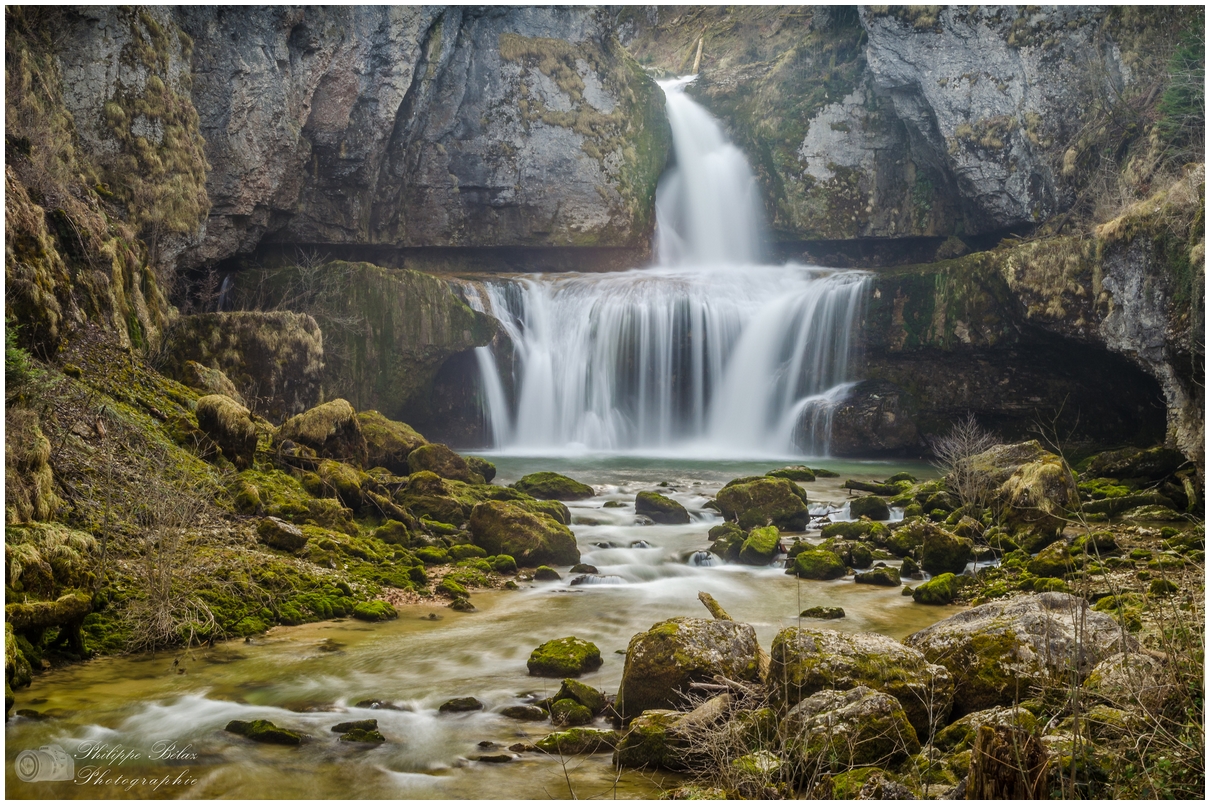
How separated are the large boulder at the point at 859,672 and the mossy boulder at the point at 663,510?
9.64 m

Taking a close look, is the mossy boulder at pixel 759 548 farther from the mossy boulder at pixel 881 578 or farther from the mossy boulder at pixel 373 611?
the mossy boulder at pixel 373 611

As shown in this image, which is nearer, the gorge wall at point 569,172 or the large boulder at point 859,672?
the large boulder at point 859,672

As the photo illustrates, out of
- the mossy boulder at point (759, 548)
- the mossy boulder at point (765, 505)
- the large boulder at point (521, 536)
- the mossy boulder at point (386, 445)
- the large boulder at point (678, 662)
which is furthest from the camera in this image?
the mossy boulder at point (386, 445)

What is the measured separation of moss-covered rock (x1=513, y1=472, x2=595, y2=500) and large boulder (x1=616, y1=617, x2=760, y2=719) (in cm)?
1088

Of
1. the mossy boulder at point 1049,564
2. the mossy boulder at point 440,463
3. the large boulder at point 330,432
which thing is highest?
the large boulder at point 330,432

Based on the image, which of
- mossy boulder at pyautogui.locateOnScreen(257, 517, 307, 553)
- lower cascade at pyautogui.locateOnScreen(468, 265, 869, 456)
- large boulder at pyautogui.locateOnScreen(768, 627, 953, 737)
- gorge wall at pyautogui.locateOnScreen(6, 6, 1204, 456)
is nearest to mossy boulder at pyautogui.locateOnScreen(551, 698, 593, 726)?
large boulder at pyautogui.locateOnScreen(768, 627, 953, 737)

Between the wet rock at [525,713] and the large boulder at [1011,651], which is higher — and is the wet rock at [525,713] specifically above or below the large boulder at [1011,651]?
below

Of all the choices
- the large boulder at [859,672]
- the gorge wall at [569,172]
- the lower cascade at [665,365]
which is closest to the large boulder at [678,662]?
the large boulder at [859,672]

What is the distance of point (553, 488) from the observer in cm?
1781

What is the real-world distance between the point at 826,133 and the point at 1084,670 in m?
30.1

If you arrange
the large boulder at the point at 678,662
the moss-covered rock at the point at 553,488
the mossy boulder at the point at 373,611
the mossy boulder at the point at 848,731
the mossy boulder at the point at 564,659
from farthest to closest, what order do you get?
the moss-covered rock at the point at 553,488, the mossy boulder at the point at 373,611, the mossy boulder at the point at 564,659, the large boulder at the point at 678,662, the mossy boulder at the point at 848,731

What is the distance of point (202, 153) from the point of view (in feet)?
65.7

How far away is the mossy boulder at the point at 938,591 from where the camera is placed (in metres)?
10.6

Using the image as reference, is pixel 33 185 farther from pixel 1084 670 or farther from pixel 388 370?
pixel 1084 670
